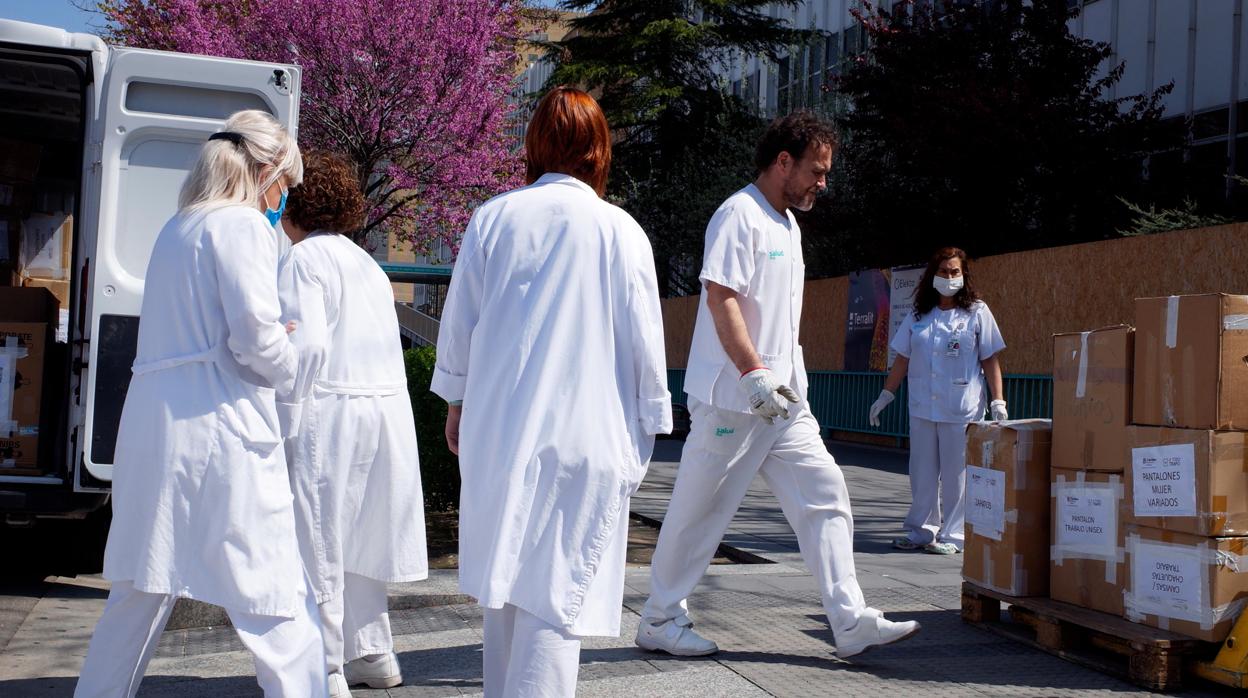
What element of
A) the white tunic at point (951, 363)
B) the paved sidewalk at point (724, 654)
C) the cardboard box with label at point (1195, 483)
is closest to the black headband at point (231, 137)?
the paved sidewalk at point (724, 654)

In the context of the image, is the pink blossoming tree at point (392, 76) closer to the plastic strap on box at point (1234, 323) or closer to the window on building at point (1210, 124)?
the window on building at point (1210, 124)

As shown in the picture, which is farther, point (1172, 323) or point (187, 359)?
point (1172, 323)

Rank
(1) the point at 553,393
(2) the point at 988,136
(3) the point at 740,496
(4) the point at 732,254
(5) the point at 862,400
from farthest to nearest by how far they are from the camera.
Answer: (5) the point at 862,400
(2) the point at 988,136
(3) the point at 740,496
(4) the point at 732,254
(1) the point at 553,393

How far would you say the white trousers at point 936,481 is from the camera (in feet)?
27.0

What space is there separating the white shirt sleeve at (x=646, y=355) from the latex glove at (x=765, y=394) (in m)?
1.12

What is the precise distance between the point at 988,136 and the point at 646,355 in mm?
16082

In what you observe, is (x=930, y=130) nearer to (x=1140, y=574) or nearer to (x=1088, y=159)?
(x=1088, y=159)

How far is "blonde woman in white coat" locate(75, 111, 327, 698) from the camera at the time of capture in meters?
3.47

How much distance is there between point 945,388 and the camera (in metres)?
8.21

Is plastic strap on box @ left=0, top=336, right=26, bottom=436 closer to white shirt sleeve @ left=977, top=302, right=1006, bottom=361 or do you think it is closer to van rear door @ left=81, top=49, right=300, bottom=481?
van rear door @ left=81, top=49, right=300, bottom=481

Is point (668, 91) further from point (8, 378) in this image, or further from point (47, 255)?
point (8, 378)

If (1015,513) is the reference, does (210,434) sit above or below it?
above

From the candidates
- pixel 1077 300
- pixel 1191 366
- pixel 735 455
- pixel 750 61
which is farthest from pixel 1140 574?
pixel 750 61

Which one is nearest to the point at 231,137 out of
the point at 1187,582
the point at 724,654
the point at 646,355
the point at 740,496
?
the point at 646,355
